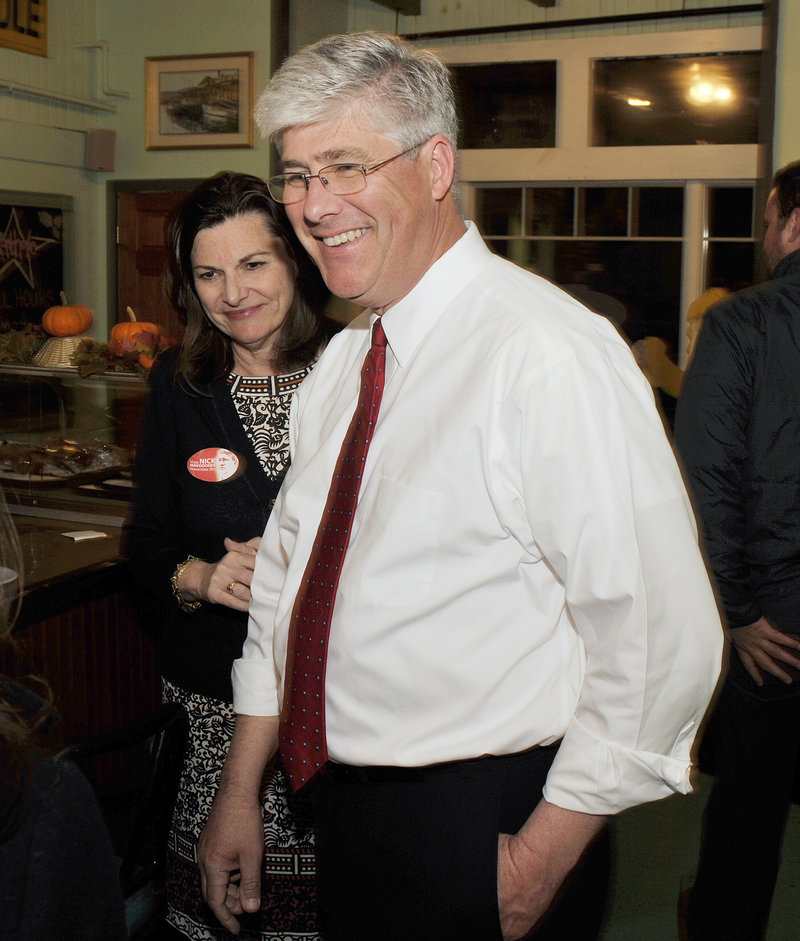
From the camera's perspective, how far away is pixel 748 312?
1.98 m

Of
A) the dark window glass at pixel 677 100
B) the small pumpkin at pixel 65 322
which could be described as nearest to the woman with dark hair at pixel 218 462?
the small pumpkin at pixel 65 322

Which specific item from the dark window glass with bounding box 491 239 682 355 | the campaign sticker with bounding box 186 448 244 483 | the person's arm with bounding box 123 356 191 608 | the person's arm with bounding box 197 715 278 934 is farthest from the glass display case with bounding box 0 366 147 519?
the dark window glass with bounding box 491 239 682 355

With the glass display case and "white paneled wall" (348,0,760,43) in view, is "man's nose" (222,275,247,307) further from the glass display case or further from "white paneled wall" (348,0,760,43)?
"white paneled wall" (348,0,760,43)

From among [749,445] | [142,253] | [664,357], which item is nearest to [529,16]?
[664,357]

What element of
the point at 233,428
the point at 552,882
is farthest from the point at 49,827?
the point at 233,428

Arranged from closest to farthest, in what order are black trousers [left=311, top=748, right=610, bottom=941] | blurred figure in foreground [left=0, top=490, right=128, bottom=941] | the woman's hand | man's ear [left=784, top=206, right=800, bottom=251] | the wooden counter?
blurred figure in foreground [left=0, top=490, right=128, bottom=941]
black trousers [left=311, top=748, right=610, bottom=941]
the woman's hand
man's ear [left=784, top=206, right=800, bottom=251]
the wooden counter

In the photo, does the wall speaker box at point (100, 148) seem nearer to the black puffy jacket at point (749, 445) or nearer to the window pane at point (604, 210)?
the window pane at point (604, 210)

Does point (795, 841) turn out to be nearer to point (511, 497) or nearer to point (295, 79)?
point (511, 497)

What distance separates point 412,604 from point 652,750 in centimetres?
32

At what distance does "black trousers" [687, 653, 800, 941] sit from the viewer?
2064mm

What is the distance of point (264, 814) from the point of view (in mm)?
1901

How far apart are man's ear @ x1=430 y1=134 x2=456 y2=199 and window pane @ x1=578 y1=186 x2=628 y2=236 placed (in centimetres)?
515

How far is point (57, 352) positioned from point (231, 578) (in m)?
1.73

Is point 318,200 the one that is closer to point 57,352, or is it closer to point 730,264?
point 57,352
